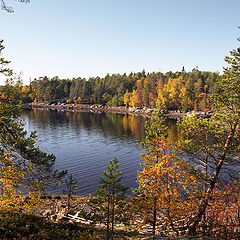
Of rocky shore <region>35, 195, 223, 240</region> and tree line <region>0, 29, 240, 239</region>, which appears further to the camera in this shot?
rocky shore <region>35, 195, 223, 240</region>

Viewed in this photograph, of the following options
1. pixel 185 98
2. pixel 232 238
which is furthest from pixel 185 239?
pixel 185 98

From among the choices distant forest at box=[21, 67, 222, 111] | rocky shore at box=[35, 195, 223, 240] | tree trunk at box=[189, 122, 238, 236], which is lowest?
rocky shore at box=[35, 195, 223, 240]

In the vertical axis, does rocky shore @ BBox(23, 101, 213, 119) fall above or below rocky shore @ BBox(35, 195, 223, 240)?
above

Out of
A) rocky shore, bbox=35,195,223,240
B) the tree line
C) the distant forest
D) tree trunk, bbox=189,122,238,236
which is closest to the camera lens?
the tree line

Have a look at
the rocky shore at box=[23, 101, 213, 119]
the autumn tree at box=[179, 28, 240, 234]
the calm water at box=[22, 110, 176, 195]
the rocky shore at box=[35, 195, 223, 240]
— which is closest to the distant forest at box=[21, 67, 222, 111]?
the rocky shore at box=[23, 101, 213, 119]

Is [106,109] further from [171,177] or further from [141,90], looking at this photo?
[171,177]

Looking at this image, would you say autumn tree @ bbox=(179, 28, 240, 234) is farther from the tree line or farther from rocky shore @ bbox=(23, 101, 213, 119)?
rocky shore @ bbox=(23, 101, 213, 119)

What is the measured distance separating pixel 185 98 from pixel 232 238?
10444 cm

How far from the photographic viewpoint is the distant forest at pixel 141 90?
11169 centimetres

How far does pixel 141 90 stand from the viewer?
142 metres

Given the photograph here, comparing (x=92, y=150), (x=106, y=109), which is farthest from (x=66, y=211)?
(x=106, y=109)

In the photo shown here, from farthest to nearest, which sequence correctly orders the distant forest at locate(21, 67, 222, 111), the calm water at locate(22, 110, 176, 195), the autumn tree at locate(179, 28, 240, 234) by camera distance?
the distant forest at locate(21, 67, 222, 111) < the calm water at locate(22, 110, 176, 195) < the autumn tree at locate(179, 28, 240, 234)

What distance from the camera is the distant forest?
11169 centimetres

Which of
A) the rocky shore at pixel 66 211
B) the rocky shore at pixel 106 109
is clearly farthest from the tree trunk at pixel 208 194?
the rocky shore at pixel 106 109
